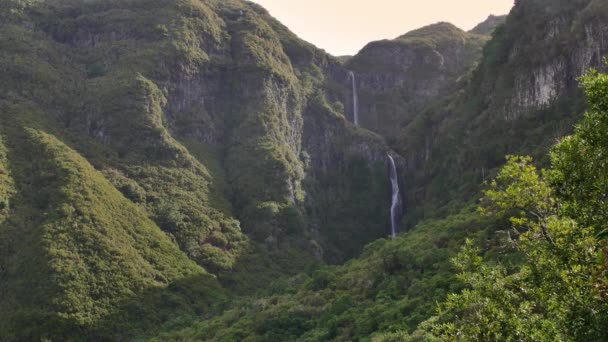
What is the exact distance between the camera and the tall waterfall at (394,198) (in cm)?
9744

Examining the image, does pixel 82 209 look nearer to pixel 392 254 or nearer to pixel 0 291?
pixel 0 291

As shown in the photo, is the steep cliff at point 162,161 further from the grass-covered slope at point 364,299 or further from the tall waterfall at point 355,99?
the grass-covered slope at point 364,299

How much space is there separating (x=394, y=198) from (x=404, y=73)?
47791 mm

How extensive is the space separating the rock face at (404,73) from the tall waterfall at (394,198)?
22288 millimetres

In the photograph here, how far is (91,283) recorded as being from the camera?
57.4m

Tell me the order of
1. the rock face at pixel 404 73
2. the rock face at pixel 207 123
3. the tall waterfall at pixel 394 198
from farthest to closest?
the rock face at pixel 404 73 < the tall waterfall at pixel 394 198 < the rock face at pixel 207 123

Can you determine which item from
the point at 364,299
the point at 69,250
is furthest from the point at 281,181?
the point at 364,299

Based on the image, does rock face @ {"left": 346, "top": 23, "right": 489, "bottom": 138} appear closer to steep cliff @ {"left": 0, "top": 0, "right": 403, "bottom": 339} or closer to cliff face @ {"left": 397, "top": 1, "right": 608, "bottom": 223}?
steep cliff @ {"left": 0, "top": 0, "right": 403, "bottom": 339}

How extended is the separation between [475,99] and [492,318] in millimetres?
74311

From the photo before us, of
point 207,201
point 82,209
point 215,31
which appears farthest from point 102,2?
point 82,209

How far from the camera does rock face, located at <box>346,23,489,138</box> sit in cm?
13050

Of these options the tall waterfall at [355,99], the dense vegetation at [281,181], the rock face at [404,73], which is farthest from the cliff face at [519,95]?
the tall waterfall at [355,99]

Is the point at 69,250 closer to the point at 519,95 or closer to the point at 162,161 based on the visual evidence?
the point at 162,161

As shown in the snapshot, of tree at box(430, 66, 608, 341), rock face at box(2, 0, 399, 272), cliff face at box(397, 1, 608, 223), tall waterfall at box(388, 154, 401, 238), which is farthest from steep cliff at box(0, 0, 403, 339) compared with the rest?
tree at box(430, 66, 608, 341)
